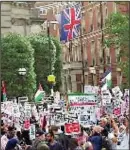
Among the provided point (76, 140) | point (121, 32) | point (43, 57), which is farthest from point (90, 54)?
point (76, 140)

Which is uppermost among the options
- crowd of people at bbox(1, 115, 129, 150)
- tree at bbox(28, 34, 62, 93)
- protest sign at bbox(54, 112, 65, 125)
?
tree at bbox(28, 34, 62, 93)

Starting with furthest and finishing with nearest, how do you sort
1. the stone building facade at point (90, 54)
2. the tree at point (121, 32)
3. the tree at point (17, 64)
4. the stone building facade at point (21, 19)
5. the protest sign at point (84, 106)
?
the stone building facade at point (21, 19), the stone building facade at point (90, 54), the tree at point (17, 64), the tree at point (121, 32), the protest sign at point (84, 106)

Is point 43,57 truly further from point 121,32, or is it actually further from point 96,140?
point 96,140

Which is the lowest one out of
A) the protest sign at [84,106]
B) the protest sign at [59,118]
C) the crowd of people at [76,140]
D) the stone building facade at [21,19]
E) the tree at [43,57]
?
the protest sign at [59,118]

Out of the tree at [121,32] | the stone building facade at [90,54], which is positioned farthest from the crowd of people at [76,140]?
the stone building facade at [90,54]

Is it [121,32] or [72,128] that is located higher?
[121,32]

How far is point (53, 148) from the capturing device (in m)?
10.2

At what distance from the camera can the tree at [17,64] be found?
41044mm

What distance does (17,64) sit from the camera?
142ft

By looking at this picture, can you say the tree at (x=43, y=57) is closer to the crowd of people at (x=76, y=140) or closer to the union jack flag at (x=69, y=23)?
the union jack flag at (x=69, y=23)

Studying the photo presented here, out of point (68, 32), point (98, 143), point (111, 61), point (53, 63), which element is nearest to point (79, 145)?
point (98, 143)

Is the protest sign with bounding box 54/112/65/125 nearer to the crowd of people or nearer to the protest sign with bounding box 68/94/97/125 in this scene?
the protest sign with bounding box 68/94/97/125

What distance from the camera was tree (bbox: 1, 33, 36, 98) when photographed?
41044 millimetres

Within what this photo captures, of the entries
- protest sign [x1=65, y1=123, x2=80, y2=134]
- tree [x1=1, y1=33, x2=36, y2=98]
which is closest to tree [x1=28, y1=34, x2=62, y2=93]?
tree [x1=1, y1=33, x2=36, y2=98]
